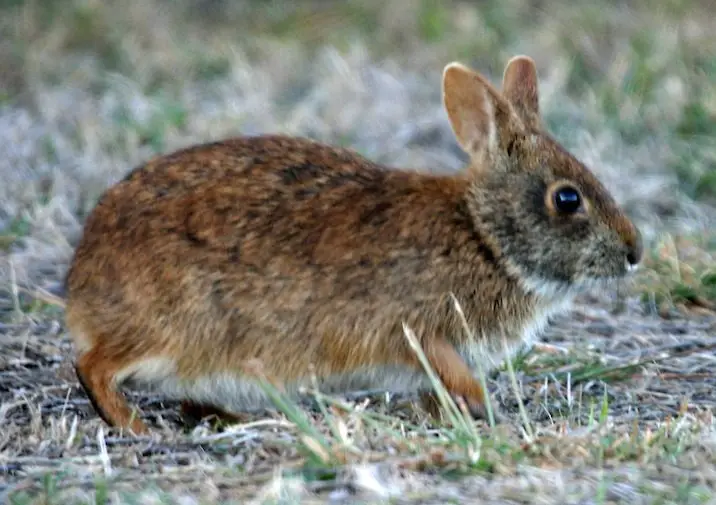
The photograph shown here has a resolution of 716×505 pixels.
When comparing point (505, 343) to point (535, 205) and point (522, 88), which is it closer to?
point (535, 205)

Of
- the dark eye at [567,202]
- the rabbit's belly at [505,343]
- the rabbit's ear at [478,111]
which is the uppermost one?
the rabbit's ear at [478,111]

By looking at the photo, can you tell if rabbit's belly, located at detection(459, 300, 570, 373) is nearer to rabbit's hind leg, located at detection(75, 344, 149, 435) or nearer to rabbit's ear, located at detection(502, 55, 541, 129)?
rabbit's ear, located at detection(502, 55, 541, 129)

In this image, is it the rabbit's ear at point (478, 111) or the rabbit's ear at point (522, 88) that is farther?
the rabbit's ear at point (522, 88)

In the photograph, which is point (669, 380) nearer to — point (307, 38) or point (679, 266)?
point (679, 266)

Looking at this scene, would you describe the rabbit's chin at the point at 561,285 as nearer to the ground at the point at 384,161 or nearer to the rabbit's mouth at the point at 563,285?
the rabbit's mouth at the point at 563,285

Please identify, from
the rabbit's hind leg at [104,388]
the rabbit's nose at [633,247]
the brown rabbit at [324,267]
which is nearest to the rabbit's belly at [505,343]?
the brown rabbit at [324,267]

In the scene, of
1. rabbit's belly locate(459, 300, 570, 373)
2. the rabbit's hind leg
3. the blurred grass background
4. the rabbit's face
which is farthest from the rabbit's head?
the blurred grass background
